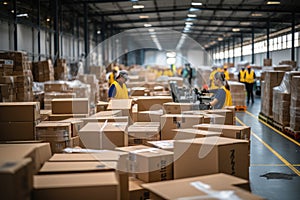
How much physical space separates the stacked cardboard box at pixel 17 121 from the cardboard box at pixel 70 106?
1.36m

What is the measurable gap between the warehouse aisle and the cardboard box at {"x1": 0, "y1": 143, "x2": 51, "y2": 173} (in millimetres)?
2898

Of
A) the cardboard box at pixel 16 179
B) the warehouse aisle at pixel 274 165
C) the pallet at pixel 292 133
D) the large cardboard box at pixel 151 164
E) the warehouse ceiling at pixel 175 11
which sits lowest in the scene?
the warehouse aisle at pixel 274 165

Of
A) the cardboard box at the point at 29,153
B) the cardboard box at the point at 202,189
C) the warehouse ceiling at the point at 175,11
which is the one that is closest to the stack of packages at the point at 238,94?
the warehouse ceiling at the point at 175,11

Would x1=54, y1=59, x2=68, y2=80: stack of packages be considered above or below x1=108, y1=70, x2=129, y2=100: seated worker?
above

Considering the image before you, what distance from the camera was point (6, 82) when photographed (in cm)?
741

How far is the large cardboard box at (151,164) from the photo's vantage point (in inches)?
164

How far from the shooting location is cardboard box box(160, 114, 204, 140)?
227 inches

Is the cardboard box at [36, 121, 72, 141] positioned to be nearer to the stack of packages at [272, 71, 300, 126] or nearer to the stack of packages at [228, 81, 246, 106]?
the stack of packages at [272, 71, 300, 126]

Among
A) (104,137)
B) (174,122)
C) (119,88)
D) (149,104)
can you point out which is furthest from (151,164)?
(119,88)

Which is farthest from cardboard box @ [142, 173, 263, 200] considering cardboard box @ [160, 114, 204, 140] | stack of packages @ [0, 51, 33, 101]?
stack of packages @ [0, 51, 33, 101]

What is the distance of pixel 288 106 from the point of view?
1016 centimetres

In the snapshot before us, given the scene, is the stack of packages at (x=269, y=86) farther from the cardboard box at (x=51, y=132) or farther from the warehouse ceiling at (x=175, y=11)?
the cardboard box at (x=51, y=132)

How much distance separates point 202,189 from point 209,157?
967 millimetres

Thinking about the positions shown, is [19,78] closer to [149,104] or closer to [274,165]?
[149,104]
